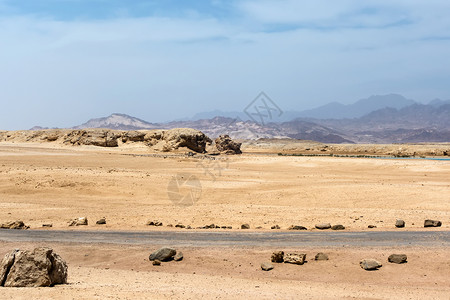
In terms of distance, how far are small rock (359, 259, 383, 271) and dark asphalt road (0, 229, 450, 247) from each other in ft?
7.17

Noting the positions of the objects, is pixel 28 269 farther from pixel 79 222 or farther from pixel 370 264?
pixel 79 222

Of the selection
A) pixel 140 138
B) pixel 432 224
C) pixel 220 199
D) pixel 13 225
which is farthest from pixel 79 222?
pixel 140 138

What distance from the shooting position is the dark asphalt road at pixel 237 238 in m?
15.5

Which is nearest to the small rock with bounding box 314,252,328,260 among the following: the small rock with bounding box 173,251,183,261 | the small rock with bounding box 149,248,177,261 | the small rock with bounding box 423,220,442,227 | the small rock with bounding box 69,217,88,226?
the small rock with bounding box 173,251,183,261

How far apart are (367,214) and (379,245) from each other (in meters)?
7.27

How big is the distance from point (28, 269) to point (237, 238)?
8.46 m

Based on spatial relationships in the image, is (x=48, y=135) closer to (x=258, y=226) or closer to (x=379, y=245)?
(x=258, y=226)

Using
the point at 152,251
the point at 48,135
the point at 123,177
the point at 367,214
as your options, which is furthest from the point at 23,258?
the point at 48,135

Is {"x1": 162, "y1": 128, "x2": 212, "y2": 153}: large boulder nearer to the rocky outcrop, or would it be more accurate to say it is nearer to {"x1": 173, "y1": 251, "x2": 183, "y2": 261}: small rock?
the rocky outcrop

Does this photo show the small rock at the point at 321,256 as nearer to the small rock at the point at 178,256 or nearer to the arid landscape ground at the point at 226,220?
the arid landscape ground at the point at 226,220

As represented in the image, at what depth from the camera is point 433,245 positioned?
1483 cm

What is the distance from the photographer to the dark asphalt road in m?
15.5

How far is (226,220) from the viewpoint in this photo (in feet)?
69.4

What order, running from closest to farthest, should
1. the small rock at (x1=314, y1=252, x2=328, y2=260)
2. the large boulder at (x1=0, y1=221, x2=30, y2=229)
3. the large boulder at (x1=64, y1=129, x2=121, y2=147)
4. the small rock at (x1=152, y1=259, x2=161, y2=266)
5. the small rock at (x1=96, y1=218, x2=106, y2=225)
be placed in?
the small rock at (x1=152, y1=259, x2=161, y2=266) < the small rock at (x1=314, y1=252, x2=328, y2=260) < the large boulder at (x1=0, y1=221, x2=30, y2=229) < the small rock at (x1=96, y1=218, x2=106, y2=225) < the large boulder at (x1=64, y1=129, x2=121, y2=147)
